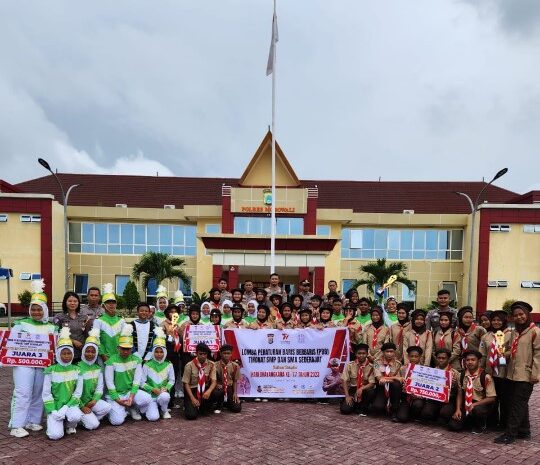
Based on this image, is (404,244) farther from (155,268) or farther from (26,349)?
(26,349)

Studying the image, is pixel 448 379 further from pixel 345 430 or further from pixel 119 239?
pixel 119 239

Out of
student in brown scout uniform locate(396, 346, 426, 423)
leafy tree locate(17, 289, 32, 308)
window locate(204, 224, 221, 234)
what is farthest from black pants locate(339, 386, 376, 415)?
leafy tree locate(17, 289, 32, 308)

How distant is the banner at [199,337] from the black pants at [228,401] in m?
0.75

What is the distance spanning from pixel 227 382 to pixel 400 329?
304cm

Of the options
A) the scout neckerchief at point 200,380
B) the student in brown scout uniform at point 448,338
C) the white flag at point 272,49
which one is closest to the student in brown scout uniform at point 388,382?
the student in brown scout uniform at point 448,338

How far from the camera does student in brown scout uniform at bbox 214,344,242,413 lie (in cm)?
637

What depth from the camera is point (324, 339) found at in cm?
716

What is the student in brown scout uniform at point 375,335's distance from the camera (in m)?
6.83

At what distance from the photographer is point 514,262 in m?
24.5

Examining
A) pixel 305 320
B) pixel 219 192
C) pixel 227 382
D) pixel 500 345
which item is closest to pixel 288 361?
pixel 305 320

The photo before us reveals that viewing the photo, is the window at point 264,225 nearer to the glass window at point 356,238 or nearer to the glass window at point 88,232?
the glass window at point 356,238

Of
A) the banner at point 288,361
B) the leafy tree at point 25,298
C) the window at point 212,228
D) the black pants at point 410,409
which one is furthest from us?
the window at point 212,228

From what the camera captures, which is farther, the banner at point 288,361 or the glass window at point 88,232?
the glass window at point 88,232

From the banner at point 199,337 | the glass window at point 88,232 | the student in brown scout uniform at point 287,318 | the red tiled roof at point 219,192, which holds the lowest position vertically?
the banner at point 199,337
